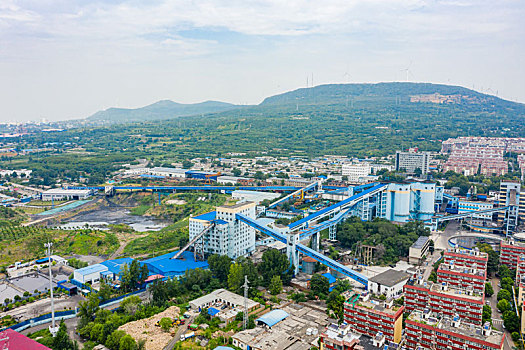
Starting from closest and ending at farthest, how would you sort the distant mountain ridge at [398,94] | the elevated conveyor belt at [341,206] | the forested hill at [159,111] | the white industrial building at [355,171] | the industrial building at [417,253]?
1. the industrial building at [417,253]
2. the elevated conveyor belt at [341,206]
3. the white industrial building at [355,171]
4. the distant mountain ridge at [398,94]
5. the forested hill at [159,111]

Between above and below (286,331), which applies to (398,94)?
above

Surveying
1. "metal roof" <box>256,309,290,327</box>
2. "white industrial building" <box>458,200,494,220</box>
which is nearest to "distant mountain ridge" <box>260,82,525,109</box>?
"white industrial building" <box>458,200,494,220</box>

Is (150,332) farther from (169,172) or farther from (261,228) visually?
(169,172)

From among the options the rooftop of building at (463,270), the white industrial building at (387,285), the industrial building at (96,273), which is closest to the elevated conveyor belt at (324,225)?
the white industrial building at (387,285)

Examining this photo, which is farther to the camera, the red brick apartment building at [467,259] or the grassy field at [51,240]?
the grassy field at [51,240]

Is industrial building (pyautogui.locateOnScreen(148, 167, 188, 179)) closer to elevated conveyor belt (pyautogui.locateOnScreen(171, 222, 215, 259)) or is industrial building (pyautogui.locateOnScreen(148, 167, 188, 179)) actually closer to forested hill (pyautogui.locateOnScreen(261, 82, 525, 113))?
elevated conveyor belt (pyautogui.locateOnScreen(171, 222, 215, 259))

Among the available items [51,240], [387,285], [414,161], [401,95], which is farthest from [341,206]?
[401,95]

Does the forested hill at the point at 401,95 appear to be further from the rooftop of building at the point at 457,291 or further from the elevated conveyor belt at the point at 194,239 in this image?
the rooftop of building at the point at 457,291
